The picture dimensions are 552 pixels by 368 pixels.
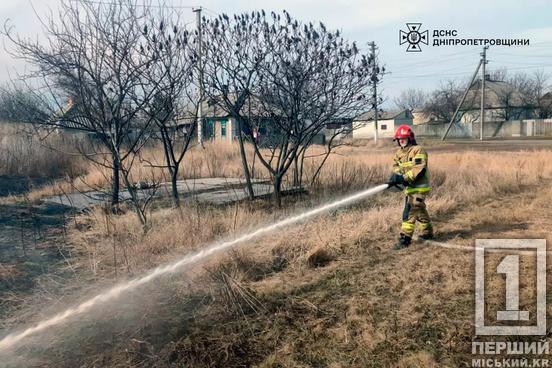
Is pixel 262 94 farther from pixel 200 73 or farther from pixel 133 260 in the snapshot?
pixel 133 260

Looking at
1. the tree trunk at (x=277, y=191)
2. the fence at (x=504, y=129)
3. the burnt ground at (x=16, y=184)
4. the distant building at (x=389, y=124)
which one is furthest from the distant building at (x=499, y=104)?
the tree trunk at (x=277, y=191)

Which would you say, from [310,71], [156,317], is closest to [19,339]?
[156,317]

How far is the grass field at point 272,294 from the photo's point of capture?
3096mm

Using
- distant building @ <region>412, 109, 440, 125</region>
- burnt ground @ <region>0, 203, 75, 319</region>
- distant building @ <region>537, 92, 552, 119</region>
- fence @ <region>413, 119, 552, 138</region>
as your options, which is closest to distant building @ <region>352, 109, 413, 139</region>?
distant building @ <region>412, 109, 440, 125</region>

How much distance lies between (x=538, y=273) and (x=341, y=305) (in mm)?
2139

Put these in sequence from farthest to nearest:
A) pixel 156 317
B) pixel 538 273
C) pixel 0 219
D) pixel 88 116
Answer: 1. pixel 0 219
2. pixel 88 116
3. pixel 538 273
4. pixel 156 317

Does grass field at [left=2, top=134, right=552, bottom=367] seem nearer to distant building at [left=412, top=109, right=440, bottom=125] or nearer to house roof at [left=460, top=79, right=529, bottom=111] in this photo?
distant building at [left=412, top=109, right=440, bottom=125]

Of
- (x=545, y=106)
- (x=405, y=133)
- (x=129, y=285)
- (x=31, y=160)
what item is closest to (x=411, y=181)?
(x=405, y=133)

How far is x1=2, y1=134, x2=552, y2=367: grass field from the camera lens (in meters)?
3.10

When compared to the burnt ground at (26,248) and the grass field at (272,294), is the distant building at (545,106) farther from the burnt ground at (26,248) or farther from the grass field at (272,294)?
the burnt ground at (26,248)

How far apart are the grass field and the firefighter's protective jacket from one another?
0.70 meters

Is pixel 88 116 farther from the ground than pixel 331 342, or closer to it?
farther from the ground

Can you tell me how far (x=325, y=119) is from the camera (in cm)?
780

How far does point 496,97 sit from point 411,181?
6065 centimetres
